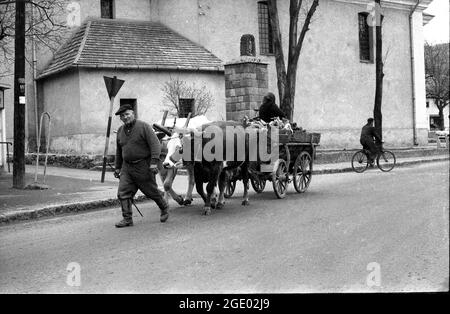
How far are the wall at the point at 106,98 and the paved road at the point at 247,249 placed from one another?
13.0 metres

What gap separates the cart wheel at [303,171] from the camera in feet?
44.4

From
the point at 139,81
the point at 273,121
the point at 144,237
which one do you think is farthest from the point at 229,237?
the point at 139,81

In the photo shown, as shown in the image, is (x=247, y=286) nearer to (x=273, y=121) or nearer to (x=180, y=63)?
(x=273, y=121)

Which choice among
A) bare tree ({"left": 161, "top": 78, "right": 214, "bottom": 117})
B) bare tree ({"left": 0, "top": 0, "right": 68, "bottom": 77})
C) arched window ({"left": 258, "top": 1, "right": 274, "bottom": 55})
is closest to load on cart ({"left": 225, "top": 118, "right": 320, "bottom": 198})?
bare tree ({"left": 0, "top": 0, "right": 68, "bottom": 77})

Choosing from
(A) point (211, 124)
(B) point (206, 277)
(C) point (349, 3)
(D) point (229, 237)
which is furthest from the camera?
(C) point (349, 3)

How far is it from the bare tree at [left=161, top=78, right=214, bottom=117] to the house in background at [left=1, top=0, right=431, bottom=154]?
0.39 meters

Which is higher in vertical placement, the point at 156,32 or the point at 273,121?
the point at 156,32

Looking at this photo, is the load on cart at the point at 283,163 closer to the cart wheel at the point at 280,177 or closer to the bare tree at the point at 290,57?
the cart wheel at the point at 280,177

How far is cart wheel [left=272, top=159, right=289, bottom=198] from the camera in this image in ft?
40.3

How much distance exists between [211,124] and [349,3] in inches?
994

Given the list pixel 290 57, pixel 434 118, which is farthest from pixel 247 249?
pixel 434 118

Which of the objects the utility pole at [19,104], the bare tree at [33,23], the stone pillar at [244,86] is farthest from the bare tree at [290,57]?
the utility pole at [19,104]

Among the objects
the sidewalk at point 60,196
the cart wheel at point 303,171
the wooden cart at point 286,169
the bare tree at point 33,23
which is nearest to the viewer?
the sidewalk at point 60,196

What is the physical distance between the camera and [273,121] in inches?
501
